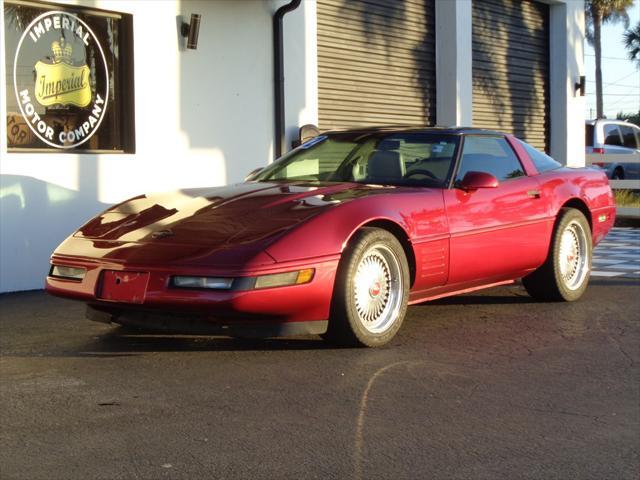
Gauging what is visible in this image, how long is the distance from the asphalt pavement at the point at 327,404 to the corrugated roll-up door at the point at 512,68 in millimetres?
9257

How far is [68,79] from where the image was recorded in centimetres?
940

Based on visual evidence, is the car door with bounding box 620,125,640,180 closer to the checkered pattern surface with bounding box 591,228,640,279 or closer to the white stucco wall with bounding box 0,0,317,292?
the checkered pattern surface with bounding box 591,228,640,279

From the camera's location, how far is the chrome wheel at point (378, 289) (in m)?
5.76

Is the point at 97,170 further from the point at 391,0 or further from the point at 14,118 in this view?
the point at 391,0

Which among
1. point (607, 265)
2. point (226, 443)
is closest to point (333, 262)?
point (226, 443)

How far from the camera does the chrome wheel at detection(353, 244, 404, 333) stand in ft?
18.9

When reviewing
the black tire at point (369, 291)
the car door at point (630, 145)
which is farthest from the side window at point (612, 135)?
the black tire at point (369, 291)

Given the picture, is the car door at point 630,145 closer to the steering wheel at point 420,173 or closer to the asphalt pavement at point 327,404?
the asphalt pavement at point 327,404

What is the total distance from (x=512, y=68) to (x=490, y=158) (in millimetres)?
9613

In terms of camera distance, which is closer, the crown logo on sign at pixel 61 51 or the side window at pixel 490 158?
the side window at pixel 490 158

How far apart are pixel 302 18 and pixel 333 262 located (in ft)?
22.3

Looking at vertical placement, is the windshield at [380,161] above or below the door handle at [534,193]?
above

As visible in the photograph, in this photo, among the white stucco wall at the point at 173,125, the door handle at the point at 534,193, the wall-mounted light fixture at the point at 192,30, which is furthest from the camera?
the wall-mounted light fixture at the point at 192,30

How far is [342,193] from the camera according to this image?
6043mm
